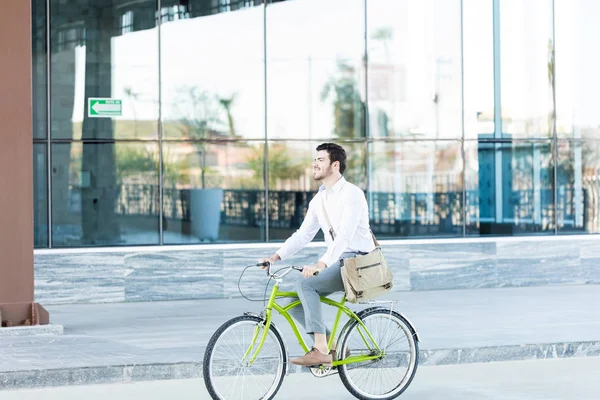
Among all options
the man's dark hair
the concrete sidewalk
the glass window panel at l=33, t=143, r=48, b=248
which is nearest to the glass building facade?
the glass window panel at l=33, t=143, r=48, b=248

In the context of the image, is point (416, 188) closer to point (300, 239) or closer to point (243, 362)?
point (300, 239)

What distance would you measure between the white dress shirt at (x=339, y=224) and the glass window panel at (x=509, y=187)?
9.36m

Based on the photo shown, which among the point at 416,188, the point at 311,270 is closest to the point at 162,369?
the point at 311,270

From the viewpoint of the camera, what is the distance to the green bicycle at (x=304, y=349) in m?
8.05

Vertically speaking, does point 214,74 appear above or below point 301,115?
above

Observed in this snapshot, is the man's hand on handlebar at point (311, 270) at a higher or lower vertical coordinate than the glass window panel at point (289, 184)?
lower

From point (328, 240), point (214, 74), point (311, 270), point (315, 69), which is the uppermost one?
point (315, 69)

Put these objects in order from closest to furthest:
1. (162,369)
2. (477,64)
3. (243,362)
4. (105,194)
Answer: (243,362) → (162,369) → (105,194) → (477,64)

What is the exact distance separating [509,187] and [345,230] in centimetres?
1005

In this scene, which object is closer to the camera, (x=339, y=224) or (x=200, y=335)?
(x=339, y=224)

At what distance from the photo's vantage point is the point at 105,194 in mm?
15977

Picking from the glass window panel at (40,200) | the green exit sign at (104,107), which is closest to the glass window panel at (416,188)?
the green exit sign at (104,107)

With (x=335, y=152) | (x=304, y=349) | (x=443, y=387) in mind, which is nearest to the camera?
(x=304, y=349)

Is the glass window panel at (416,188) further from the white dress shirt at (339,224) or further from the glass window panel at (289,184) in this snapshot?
the white dress shirt at (339,224)
